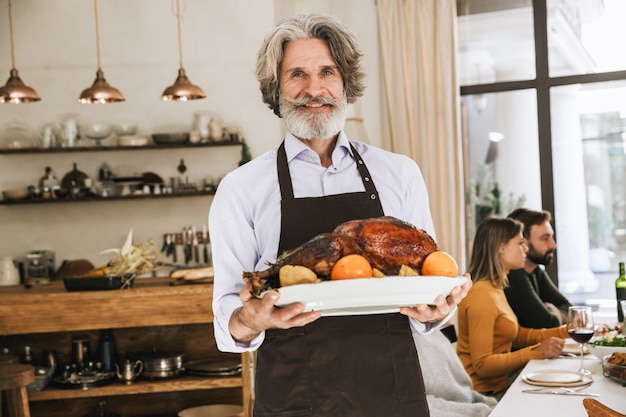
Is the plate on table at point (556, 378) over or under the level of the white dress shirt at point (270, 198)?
under

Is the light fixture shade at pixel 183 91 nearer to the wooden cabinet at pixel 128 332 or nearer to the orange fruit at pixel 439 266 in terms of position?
the wooden cabinet at pixel 128 332

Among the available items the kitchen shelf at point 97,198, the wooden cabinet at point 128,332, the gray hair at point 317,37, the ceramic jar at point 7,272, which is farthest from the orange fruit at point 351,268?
the ceramic jar at point 7,272

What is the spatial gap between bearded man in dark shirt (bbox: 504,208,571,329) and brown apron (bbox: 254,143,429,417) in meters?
2.79

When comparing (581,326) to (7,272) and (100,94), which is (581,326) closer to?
(100,94)

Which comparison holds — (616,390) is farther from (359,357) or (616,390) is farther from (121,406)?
(121,406)

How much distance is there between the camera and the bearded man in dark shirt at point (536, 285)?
171 inches

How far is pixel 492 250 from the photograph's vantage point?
4035mm

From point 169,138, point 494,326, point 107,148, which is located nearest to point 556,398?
point 494,326

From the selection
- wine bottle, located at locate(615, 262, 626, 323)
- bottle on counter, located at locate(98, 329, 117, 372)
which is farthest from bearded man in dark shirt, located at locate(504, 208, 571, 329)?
bottle on counter, located at locate(98, 329, 117, 372)

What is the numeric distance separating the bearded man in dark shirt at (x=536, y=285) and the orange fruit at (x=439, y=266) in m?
3.04

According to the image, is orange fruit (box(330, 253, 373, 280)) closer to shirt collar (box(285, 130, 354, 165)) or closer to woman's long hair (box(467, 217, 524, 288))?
shirt collar (box(285, 130, 354, 165))

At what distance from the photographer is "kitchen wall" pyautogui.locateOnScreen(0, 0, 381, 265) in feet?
20.8

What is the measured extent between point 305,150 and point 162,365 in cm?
221

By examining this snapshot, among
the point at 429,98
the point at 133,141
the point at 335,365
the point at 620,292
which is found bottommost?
the point at 620,292
